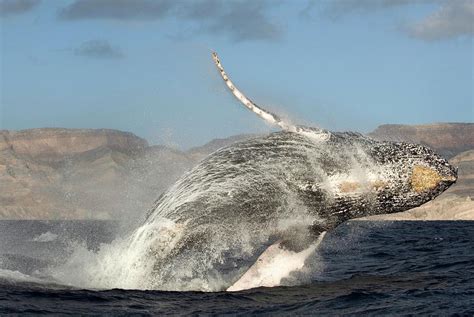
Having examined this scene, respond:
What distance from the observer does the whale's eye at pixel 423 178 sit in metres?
12.6

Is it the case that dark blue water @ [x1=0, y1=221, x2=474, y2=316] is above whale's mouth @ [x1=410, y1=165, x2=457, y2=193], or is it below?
below

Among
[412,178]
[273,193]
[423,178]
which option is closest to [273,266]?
[273,193]

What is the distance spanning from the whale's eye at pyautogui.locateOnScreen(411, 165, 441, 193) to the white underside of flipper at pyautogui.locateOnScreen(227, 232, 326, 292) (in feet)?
5.96

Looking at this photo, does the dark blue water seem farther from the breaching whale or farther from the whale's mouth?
the whale's mouth

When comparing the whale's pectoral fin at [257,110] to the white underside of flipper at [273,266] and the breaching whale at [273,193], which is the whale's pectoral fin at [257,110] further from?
the white underside of flipper at [273,266]

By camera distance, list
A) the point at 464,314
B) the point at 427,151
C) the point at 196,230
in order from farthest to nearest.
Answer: the point at 427,151
the point at 196,230
the point at 464,314

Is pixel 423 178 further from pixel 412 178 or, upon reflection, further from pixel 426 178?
pixel 412 178

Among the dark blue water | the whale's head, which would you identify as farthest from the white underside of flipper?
the whale's head

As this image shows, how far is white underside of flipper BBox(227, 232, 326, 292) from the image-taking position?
523 inches

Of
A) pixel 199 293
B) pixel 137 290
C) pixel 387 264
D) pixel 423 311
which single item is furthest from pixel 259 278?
pixel 387 264

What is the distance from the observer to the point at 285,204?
40.4 feet

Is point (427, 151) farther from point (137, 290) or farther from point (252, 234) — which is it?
point (137, 290)

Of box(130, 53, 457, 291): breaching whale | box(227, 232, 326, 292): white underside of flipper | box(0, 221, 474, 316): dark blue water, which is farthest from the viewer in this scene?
box(227, 232, 326, 292): white underside of flipper

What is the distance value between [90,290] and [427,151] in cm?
583
